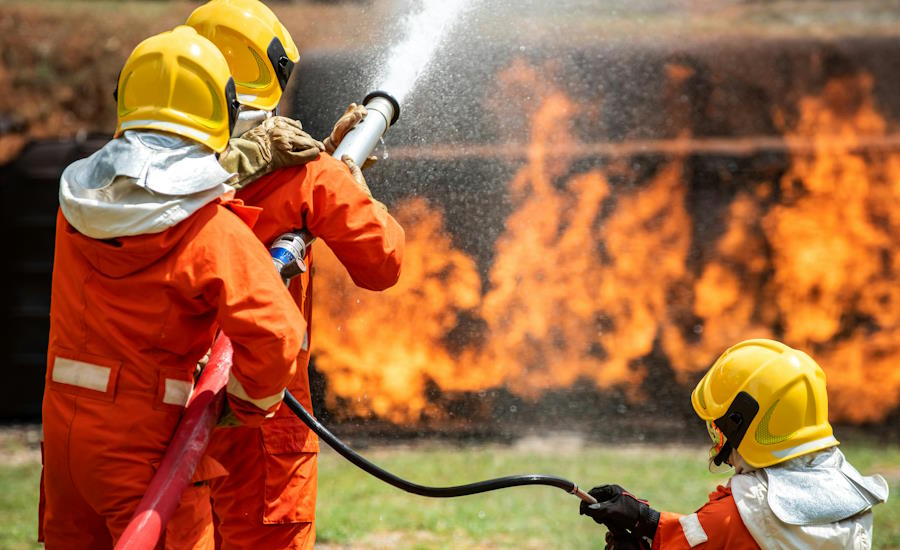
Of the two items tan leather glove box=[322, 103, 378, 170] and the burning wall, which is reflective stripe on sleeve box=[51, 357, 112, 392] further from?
the burning wall

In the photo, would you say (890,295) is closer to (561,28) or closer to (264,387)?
(561,28)

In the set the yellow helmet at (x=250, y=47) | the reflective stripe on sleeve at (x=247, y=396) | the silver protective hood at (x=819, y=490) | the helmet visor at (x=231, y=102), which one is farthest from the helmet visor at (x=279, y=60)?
the silver protective hood at (x=819, y=490)

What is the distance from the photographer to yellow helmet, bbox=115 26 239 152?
9.86 feet

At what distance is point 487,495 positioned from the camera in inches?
275

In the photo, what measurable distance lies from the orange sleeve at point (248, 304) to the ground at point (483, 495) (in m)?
3.16

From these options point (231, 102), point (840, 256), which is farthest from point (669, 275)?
point (231, 102)

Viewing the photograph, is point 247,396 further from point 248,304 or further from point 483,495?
point 483,495

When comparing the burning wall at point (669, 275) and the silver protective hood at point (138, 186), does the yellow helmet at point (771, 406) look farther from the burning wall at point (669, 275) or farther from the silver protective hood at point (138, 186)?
the burning wall at point (669, 275)

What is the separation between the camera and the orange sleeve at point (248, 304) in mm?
2889

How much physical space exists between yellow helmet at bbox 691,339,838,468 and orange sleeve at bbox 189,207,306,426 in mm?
1299

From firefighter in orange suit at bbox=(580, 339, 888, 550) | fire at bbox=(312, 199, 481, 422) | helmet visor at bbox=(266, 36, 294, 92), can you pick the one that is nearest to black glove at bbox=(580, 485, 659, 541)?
firefighter in orange suit at bbox=(580, 339, 888, 550)

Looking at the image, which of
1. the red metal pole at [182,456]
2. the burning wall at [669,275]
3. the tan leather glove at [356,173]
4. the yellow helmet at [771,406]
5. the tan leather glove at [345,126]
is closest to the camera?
the red metal pole at [182,456]

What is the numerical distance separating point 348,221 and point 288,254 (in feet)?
0.76

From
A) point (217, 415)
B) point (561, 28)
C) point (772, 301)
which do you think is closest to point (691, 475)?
point (772, 301)
